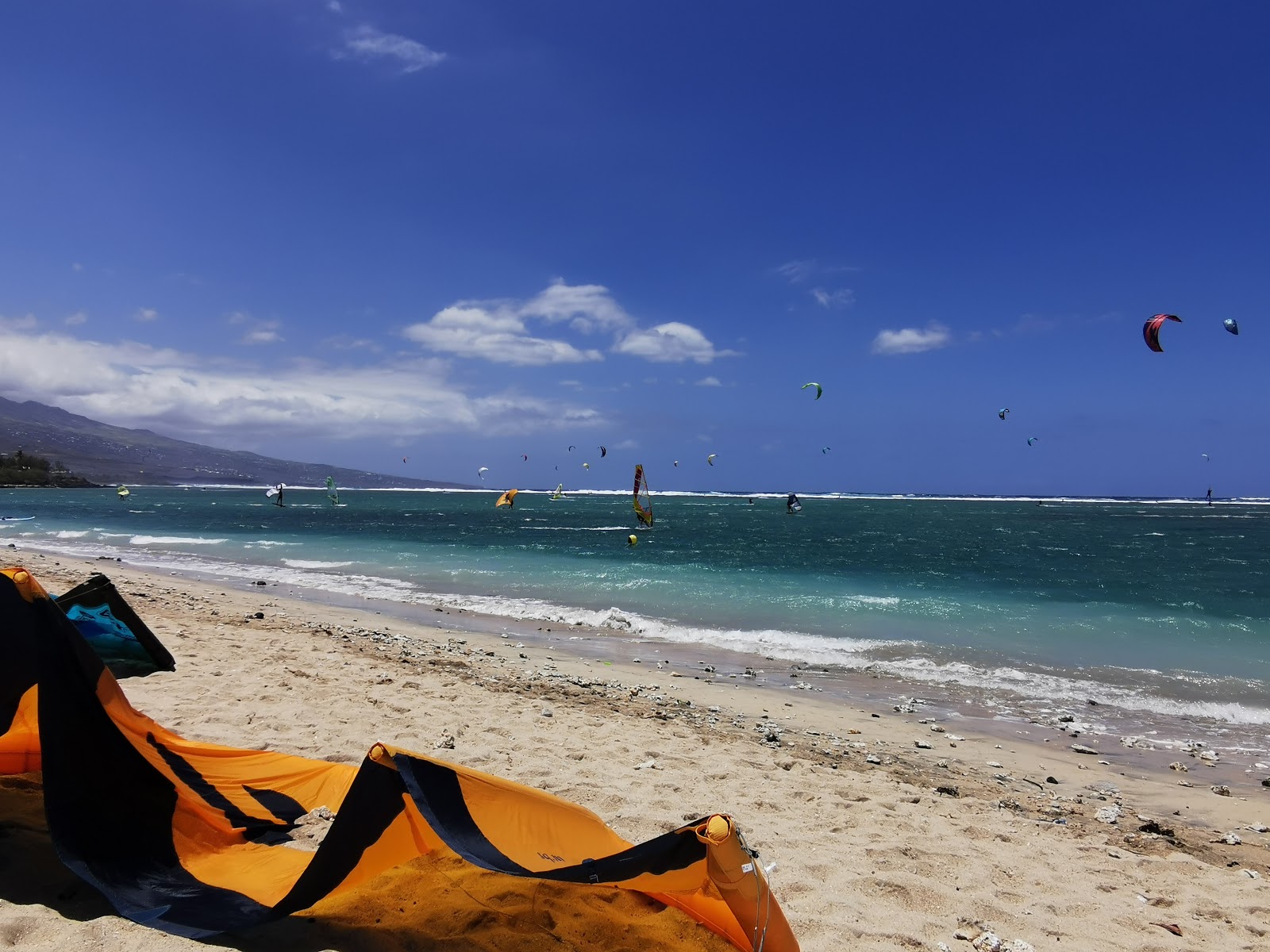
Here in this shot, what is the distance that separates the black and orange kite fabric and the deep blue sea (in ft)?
25.4

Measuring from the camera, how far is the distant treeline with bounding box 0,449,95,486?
120 meters

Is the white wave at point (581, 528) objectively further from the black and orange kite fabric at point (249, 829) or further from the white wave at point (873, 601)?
the black and orange kite fabric at point (249, 829)

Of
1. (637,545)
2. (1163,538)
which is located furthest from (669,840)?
(1163,538)

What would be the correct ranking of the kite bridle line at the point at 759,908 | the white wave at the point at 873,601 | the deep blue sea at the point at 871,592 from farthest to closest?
the white wave at the point at 873,601
the deep blue sea at the point at 871,592
the kite bridle line at the point at 759,908

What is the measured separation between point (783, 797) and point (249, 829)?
3499mm

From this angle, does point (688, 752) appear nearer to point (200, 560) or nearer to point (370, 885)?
point (370, 885)

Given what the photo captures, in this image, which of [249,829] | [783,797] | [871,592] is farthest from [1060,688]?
[249,829]

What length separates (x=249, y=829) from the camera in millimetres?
3725

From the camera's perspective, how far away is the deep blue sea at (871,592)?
1034 cm

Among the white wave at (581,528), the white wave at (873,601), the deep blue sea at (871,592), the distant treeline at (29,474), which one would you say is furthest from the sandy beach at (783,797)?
the distant treeline at (29,474)

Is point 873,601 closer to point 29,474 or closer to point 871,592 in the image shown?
point 871,592

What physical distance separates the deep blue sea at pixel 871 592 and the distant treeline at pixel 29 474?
106 metres

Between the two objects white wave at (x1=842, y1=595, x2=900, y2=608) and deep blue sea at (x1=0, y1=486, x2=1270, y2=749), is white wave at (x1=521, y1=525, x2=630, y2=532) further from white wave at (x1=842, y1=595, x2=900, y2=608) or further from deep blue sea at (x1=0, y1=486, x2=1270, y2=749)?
white wave at (x1=842, y1=595, x2=900, y2=608)

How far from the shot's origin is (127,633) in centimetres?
481
